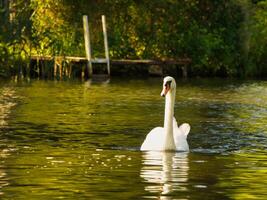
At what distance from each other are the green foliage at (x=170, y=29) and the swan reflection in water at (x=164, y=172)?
116 feet

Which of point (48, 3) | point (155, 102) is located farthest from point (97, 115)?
point (48, 3)

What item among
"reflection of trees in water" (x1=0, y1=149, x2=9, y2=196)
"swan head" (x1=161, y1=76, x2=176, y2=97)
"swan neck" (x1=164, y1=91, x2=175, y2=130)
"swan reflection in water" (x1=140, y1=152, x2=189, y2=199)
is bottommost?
"swan reflection in water" (x1=140, y1=152, x2=189, y2=199)

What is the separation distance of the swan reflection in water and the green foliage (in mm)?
35244

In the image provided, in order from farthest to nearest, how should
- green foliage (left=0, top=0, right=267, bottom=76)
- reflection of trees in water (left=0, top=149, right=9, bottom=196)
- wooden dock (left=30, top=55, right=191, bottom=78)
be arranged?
1. green foliage (left=0, top=0, right=267, bottom=76)
2. wooden dock (left=30, top=55, right=191, bottom=78)
3. reflection of trees in water (left=0, top=149, right=9, bottom=196)

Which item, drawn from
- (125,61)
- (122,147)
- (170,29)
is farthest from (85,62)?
(122,147)

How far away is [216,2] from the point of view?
59.7 metres

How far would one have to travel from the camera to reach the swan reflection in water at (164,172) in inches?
623

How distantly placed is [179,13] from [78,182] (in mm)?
43004

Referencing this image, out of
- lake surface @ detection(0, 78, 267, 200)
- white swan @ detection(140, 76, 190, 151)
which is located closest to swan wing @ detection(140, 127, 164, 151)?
white swan @ detection(140, 76, 190, 151)

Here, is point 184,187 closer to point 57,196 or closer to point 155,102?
point 57,196

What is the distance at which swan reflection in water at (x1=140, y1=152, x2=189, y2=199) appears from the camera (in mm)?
15820

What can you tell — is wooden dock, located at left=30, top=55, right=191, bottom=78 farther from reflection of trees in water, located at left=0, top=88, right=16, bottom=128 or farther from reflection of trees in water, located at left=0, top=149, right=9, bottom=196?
reflection of trees in water, located at left=0, top=149, right=9, bottom=196

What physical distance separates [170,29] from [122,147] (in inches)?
1465

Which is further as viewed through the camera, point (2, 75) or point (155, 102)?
point (2, 75)
